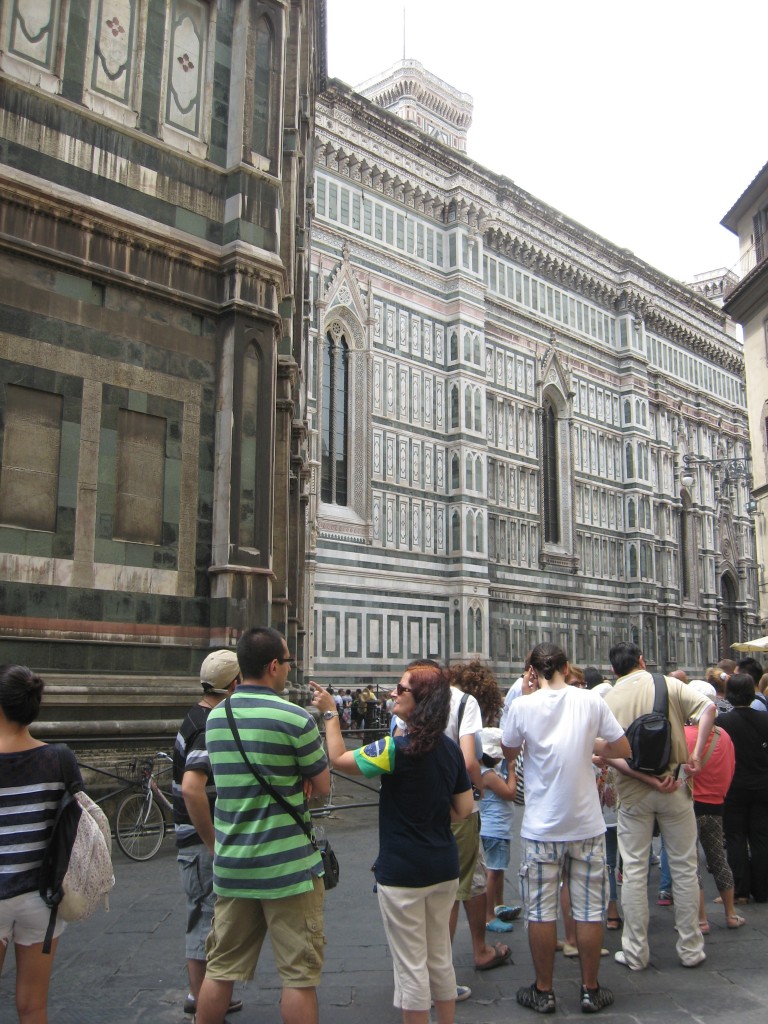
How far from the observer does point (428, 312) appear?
110ft

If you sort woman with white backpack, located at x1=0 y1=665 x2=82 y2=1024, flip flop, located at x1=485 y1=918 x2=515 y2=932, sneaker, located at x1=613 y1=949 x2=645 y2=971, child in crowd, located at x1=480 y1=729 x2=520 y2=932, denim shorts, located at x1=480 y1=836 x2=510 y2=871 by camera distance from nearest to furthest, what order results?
woman with white backpack, located at x1=0 y1=665 x2=82 y2=1024 → sneaker, located at x1=613 y1=949 x2=645 y2=971 → child in crowd, located at x1=480 y1=729 x2=520 y2=932 → denim shorts, located at x1=480 y1=836 x2=510 y2=871 → flip flop, located at x1=485 y1=918 x2=515 y2=932

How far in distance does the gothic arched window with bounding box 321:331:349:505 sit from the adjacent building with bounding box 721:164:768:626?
12.0 meters

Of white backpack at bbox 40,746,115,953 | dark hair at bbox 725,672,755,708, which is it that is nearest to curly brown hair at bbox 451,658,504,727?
dark hair at bbox 725,672,755,708

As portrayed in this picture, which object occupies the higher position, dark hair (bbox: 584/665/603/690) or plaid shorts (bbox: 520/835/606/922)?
dark hair (bbox: 584/665/603/690)

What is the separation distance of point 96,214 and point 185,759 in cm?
691

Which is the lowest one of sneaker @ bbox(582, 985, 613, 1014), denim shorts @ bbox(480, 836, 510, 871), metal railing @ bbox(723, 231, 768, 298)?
sneaker @ bbox(582, 985, 613, 1014)

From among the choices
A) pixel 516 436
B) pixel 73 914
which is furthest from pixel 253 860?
pixel 516 436

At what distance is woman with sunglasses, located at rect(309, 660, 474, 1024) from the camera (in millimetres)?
3623

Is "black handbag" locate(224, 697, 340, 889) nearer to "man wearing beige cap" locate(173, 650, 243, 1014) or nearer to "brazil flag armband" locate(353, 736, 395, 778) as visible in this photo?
"brazil flag armband" locate(353, 736, 395, 778)

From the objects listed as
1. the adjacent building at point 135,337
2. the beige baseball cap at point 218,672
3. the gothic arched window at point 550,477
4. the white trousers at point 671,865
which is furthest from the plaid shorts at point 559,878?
the gothic arched window at point 550,477

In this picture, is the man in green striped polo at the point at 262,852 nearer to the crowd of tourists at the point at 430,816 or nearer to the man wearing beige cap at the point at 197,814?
the crowd of tourists at the point at 430,816

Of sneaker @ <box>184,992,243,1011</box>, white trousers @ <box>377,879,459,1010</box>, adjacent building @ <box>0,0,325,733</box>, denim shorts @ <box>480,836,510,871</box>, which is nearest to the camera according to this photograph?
white trousers @ <box>377,879,459,1010</box>

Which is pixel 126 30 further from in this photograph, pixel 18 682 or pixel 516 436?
pixel 516 436

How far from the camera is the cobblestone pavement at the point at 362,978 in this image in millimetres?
4383
